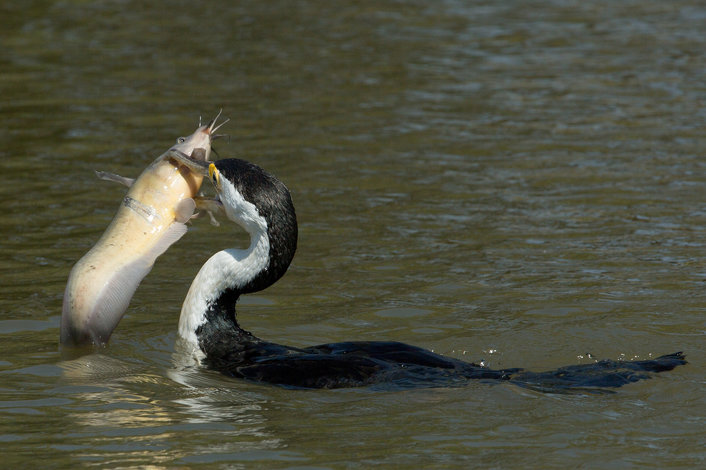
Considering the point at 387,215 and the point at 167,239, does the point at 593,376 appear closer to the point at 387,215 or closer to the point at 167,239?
the point at 167,239

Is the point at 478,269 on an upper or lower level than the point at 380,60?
lower

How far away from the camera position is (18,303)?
9.51 metres

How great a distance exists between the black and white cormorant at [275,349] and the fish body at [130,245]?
0.22 m

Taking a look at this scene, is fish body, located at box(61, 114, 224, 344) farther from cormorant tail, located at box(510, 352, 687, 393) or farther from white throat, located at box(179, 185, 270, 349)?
cormorant tail, located at box(510, 352, 687, 393)

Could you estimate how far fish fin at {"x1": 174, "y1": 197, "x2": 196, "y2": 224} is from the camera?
7.96m

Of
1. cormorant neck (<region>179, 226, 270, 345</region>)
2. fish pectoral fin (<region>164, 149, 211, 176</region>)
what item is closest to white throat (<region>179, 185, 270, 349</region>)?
cormorant neck (<region>179, 226, 270, 345</region>)

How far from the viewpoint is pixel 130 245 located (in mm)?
7988

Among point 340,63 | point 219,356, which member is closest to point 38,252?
point 219,356

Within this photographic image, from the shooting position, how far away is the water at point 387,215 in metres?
6.69

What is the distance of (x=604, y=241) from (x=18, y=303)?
5.04 m

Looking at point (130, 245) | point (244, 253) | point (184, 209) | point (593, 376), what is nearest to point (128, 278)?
point (130, 245)

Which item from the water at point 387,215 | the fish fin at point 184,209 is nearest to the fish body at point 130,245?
the fish fin at point 184,209

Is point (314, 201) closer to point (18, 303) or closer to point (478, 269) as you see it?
point (478, 269)

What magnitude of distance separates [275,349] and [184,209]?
3.69ft
